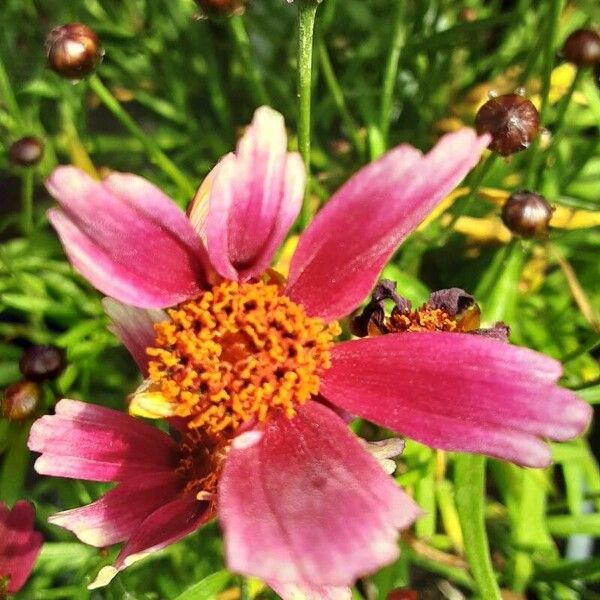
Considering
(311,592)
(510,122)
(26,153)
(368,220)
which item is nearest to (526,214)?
(510,122)

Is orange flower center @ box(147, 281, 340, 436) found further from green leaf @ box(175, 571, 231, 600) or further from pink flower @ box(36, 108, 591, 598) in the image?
green leaf @ box(175, 571, 231, 600)

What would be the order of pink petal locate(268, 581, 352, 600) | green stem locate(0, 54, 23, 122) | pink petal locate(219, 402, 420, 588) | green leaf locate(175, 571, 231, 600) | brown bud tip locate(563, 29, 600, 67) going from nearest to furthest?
pink petal locate(219, 402, 420, 588) → pink petal locate(268, 581, 352, 600) → green leaf locate(175, 571, 231, 600) → brown bud tip locate(563, 29, 600, 67) → green stem locate(0, 54, 23, 122)

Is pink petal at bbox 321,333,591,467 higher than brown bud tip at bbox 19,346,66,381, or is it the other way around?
pink petal at bbox 321,333,591,467

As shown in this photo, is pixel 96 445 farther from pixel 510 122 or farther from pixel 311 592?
pixel 510 122

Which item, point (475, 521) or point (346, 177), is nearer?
point (475, 521)

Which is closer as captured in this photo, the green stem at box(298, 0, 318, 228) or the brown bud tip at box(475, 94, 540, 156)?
the green stem at box(298, 0, 318, 228)

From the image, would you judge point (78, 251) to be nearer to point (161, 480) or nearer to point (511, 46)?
point (161, 480)

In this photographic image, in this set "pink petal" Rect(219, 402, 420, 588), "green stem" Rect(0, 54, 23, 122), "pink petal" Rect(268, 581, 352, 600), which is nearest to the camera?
"pink petal" Rect(219, 402, 420, 588)

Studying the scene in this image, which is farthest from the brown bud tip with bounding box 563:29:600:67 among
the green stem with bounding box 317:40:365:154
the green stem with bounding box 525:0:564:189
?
the green stem with bounding box 317:40:365:154
